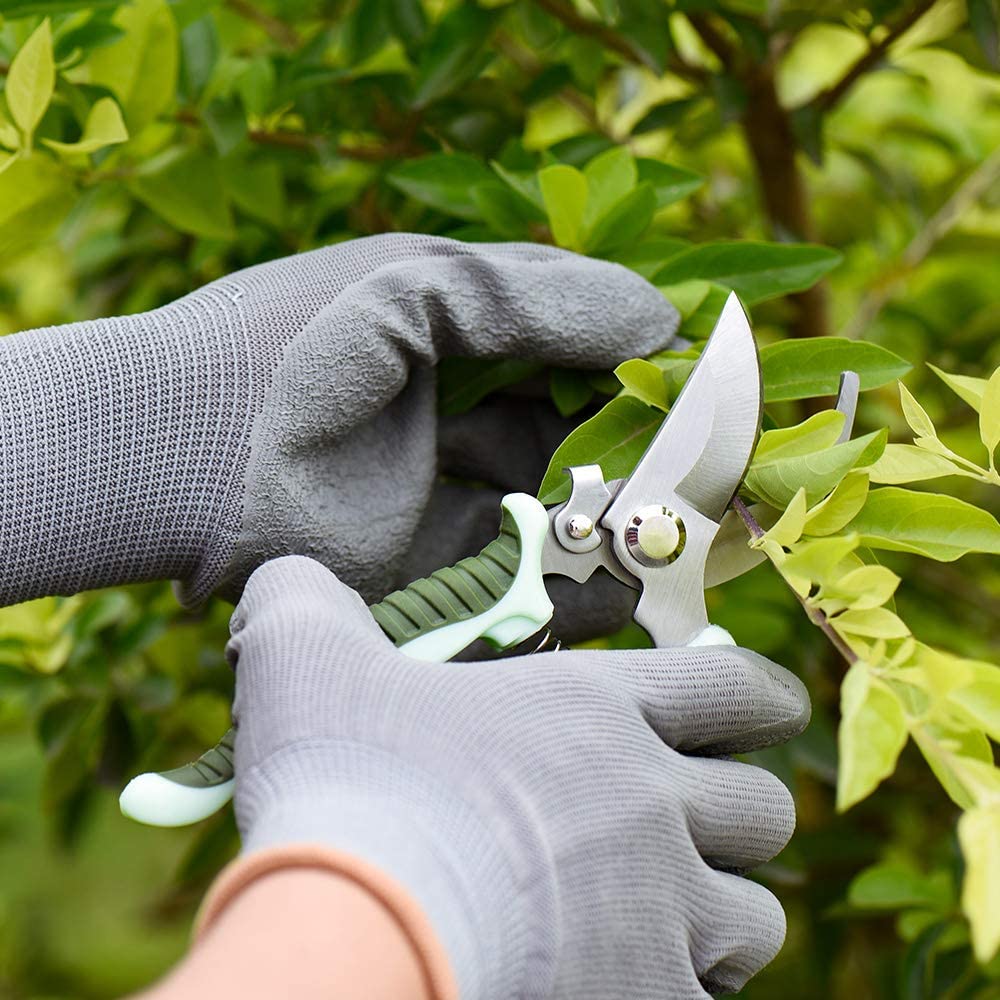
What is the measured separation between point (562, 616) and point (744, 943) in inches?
8.0

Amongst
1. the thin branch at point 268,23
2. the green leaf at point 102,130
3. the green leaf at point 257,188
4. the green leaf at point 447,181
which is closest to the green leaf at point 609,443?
the green leaf at point 447,181

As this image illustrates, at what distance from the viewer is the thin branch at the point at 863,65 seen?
34.3 inches

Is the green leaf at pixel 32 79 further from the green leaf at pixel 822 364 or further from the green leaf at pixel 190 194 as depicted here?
the green leaf at pixel 822 364

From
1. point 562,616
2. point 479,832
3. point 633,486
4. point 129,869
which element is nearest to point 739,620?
point 562,616

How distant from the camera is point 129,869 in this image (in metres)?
2.19

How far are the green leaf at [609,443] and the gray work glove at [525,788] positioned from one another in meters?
0.09

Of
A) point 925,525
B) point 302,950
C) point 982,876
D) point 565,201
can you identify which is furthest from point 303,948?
point 565,201

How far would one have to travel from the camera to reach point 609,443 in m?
0.55

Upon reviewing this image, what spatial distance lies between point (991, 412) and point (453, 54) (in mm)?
502

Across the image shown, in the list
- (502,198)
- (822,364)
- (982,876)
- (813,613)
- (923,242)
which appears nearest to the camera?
(982,876)

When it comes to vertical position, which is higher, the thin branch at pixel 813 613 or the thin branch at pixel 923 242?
the thin branch at pixel 813 613

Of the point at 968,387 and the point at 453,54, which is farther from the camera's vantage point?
the point at 453,54

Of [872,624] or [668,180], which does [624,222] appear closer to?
[668,180]

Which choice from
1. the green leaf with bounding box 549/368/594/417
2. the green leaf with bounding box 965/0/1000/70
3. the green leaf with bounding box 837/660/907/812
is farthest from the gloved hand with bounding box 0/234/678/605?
the green leaf with bounding box 965/0/1000/70
